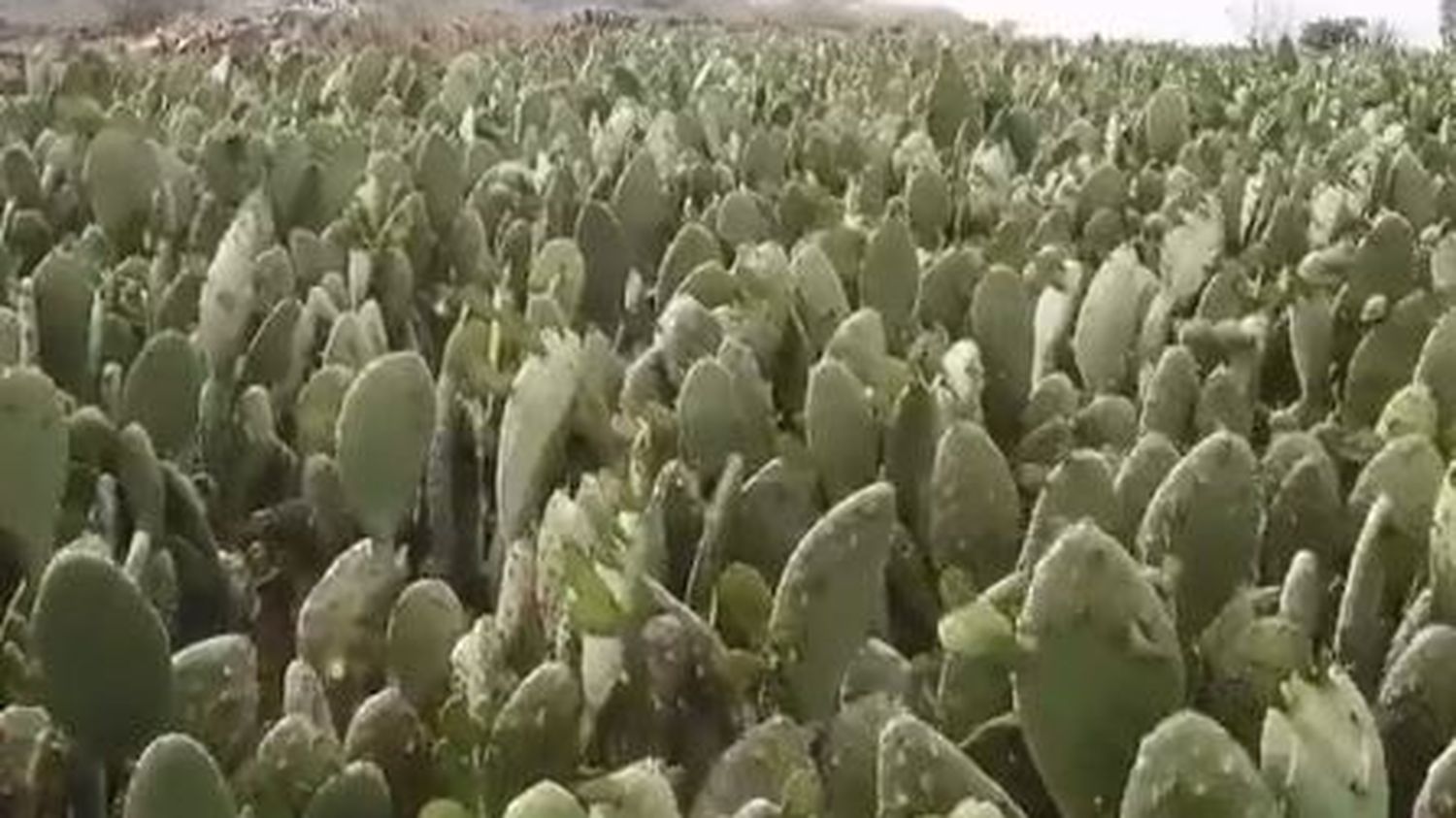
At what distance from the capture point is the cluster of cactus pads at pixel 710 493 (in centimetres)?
145

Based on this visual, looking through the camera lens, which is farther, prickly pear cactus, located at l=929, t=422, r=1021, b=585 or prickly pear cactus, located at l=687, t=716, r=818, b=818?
prickly pear cactus, located at l=929, t=422, r=1021, b=585

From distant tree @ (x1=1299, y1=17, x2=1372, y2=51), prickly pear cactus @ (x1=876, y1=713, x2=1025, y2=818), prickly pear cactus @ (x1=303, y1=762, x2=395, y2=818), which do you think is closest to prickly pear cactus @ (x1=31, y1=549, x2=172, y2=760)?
prickly pear cactus @ (x1=303, y1=762, x2=395, y2=818)

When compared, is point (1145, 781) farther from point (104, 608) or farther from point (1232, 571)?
point (104, 608)

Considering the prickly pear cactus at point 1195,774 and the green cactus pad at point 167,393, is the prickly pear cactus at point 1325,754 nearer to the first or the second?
the prickly pear cactus at point 1195,774

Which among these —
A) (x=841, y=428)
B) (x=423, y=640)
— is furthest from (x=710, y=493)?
(x=423, y=640)

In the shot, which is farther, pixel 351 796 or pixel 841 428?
pixel 841 428

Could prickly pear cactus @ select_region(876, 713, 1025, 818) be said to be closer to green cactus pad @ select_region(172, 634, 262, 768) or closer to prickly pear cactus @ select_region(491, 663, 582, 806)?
prickly pear cactus @ select_region(491, 663, 582, 806)

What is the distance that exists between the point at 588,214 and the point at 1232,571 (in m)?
1.30

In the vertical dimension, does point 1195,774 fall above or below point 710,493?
above

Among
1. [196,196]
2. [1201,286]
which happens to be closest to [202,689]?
[1201,286]

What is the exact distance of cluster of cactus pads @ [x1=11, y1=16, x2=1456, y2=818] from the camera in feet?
4.75

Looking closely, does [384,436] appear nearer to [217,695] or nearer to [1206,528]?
→ [217,695]

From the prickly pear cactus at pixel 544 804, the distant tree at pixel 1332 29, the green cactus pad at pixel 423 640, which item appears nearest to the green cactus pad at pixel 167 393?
the green cactus pad at pixel 423 640

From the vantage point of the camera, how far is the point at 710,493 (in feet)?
6.57
